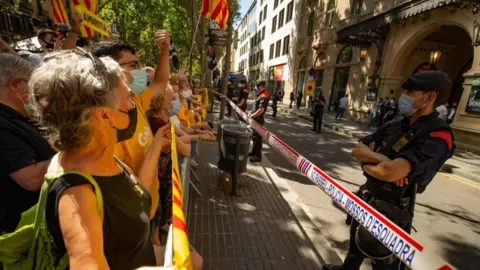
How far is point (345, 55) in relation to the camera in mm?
18984

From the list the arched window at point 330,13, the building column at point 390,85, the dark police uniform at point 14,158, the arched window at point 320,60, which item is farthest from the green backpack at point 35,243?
the arched window at point 330,13

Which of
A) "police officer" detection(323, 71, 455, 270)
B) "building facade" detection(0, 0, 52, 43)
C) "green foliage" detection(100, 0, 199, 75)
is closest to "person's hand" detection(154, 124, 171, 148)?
"police officer" detection(323, 71, 455, 270)

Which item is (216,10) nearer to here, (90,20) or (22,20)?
(90,20)

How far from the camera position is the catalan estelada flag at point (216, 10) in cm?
643

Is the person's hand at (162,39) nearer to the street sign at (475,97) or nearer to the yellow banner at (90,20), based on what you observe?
the yellow banner at (90,20)

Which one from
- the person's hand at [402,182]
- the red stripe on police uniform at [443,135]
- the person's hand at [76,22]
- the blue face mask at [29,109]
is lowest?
the person's hand at [402,182]

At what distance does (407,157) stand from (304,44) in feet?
80.3

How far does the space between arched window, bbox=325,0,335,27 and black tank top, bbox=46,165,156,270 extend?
22.8 metres

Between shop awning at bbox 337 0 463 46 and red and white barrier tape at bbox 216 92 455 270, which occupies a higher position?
shop awning at bbox 337 0 463 46

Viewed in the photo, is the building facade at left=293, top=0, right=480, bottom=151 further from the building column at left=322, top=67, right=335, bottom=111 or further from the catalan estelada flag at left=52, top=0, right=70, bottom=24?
the catalan estelada flag at left=52, top=0, right=70, bottom=24

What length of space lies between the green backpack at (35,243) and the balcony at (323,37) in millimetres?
21879

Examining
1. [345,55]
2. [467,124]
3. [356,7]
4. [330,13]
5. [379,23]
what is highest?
[330,13]

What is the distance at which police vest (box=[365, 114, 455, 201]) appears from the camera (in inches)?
78.2

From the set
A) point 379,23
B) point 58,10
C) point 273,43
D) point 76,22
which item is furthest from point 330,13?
point 76,22
